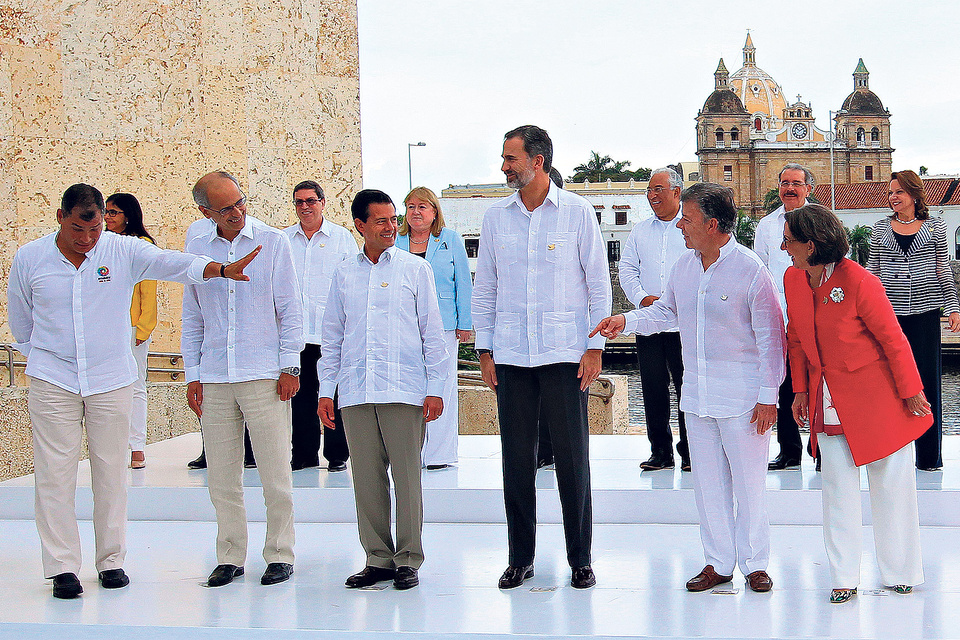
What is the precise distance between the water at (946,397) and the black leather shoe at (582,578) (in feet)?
43.6

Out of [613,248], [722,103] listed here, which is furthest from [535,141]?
[722,103]

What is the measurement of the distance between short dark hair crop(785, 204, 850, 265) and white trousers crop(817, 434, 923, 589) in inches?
26.7

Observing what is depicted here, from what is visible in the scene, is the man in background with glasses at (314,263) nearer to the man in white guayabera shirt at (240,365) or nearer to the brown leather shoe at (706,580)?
the man in white guayabera shirt at (240,365)

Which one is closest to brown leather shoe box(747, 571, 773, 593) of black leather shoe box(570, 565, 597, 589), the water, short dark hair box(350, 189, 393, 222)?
black leather shoe box(570, 565, 597, 589)

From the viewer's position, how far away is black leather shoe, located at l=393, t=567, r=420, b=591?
3.95m

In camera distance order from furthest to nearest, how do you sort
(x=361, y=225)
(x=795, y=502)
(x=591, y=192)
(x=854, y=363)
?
(x=591, y=192), (x=795, y=502), (x=361, y=225), (x=854, y=363)

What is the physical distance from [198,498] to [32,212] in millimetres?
3466

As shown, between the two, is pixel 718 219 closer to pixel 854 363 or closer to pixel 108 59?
pixel 854 363

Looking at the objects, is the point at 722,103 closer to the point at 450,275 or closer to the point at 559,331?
the point at 450,275

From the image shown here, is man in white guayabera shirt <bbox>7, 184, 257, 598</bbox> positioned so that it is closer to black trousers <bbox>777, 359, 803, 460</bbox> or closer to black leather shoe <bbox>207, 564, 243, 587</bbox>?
black leather shoe <bbox>207, 564, 243, 587</bbox>

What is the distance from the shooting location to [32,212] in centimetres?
762

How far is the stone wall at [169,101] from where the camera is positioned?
7531mm

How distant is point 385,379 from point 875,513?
6.39 feet

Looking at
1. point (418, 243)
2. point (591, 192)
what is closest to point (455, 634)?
point (418, 243)
